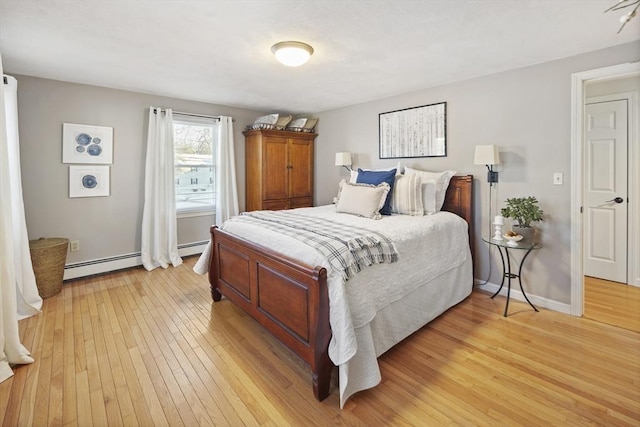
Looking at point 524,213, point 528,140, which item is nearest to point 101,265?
point 524,213

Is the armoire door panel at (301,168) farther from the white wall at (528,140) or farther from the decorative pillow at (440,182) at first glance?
the decorative pillow at (440,182)

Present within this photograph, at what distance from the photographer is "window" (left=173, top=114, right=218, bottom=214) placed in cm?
438

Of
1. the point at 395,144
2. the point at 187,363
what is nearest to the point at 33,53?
the point at 187,363

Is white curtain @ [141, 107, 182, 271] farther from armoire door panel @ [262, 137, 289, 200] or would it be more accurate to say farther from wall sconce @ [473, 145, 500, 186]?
wall sconce @ [473, 145, 500, 186]

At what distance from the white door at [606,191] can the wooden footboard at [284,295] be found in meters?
3.62

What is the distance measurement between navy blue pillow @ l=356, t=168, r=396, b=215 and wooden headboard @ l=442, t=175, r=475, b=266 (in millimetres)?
684

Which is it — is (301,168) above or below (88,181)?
above

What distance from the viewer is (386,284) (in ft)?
6.76

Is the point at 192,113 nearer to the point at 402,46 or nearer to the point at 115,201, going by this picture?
the point at 115,201

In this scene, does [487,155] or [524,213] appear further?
[487,155]

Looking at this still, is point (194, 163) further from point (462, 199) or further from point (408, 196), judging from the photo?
point (462, 199)

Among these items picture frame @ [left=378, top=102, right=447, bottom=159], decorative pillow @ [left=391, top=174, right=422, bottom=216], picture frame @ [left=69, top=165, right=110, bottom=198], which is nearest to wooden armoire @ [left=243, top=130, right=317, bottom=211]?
picture frame @ [left=378, top=102, right=447, bottom=159]

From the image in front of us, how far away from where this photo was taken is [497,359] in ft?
6.85

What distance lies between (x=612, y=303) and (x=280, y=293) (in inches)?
126
